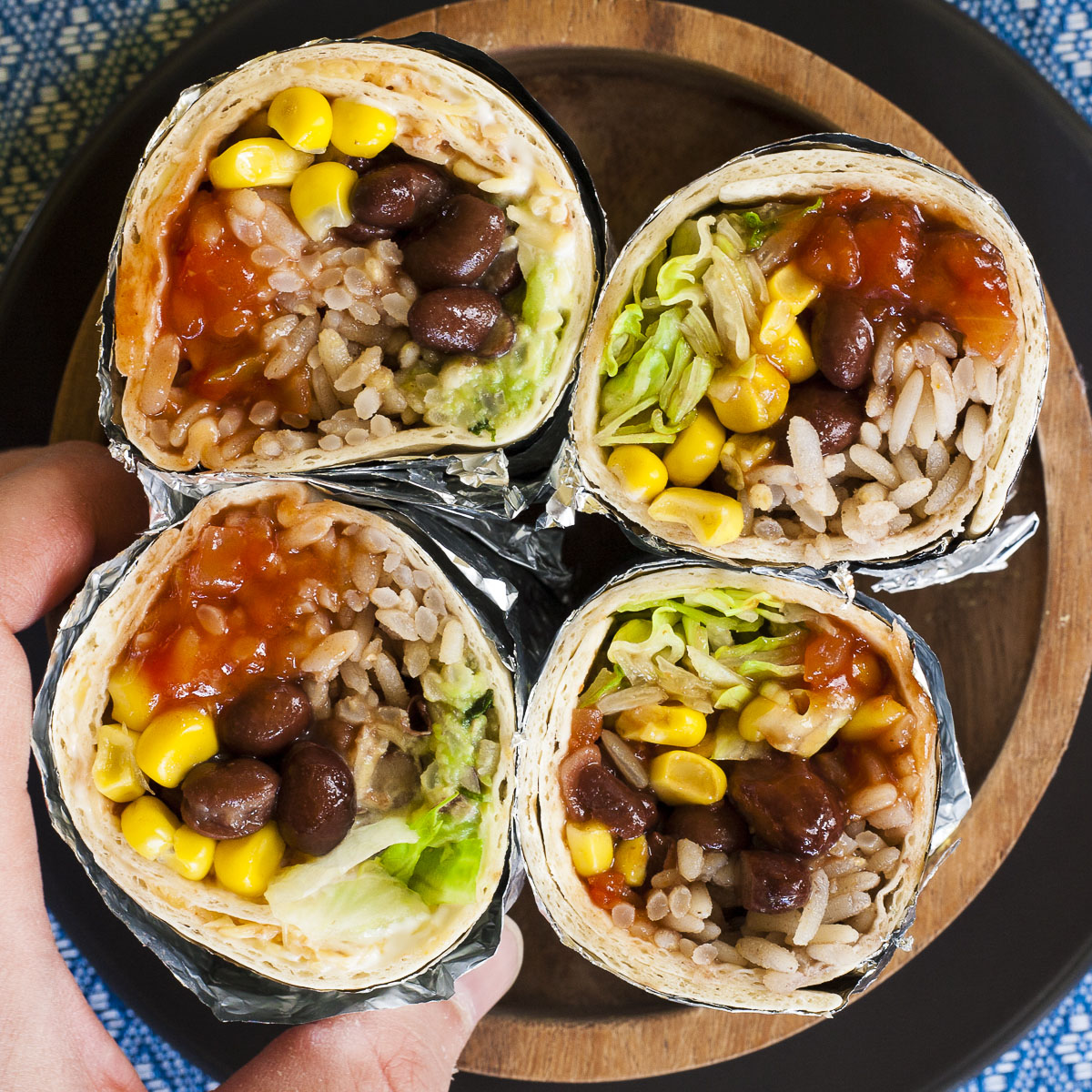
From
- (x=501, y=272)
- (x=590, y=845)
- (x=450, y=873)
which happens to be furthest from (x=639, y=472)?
(x=450, y=873)

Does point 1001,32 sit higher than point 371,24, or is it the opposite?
point 1001,32

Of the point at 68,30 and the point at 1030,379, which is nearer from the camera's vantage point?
the point at 1030,379

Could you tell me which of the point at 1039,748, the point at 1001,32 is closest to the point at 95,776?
the point at 1039,748

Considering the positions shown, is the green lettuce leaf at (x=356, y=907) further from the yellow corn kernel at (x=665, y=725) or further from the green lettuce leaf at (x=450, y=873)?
the yellow corn kernel at (x=665, y=725)

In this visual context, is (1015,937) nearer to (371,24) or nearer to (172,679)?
(172,679)

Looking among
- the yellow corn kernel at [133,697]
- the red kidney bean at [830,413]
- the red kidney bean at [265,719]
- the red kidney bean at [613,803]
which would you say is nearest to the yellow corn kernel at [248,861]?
the red kidney bean at [265,719]

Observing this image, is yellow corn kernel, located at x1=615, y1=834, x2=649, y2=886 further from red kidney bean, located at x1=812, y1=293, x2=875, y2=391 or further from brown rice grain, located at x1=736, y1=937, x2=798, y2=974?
red kidney bean, located at x1=812, y1=293, x2=875, y2=391

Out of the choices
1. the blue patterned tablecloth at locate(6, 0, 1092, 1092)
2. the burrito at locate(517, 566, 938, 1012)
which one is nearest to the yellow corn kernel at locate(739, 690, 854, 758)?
the burrito at locate(517, 566, 938, 1012)

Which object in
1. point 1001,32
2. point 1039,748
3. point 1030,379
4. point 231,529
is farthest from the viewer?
point 1001,32
